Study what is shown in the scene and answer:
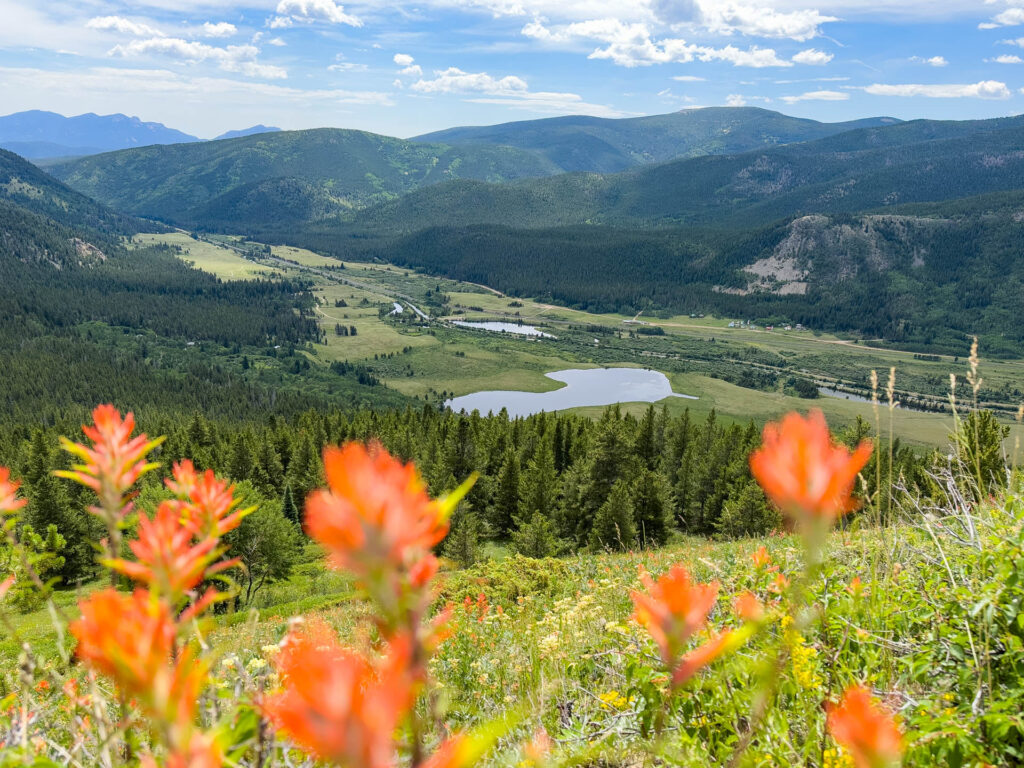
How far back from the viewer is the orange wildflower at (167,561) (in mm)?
1252

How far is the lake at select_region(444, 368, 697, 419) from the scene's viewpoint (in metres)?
113

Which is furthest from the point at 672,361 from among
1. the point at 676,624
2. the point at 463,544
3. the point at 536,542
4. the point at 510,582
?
the point at 676,624

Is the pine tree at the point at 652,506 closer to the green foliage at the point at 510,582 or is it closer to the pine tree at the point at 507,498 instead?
the pine tree at the point at 507,498

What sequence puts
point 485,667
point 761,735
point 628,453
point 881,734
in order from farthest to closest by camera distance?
point 628,453
point 485,667
point 761,735
point 881,734

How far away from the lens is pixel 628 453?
46844 millimetres

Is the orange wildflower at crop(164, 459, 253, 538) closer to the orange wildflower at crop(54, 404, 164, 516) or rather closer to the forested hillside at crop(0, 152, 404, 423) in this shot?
the orange wildflower at crop(54, 404, 164, 516)

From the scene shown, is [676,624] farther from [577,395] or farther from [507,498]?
[577,395]

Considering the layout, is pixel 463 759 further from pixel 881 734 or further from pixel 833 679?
pixel 833 679

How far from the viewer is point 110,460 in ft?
5.77

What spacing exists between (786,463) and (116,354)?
164221 millimetres

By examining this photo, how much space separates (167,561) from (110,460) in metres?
0.63

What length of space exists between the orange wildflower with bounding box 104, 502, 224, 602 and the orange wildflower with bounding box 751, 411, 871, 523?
3.82ft

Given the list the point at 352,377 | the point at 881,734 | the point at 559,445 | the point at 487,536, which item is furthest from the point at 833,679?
the point at 352,377

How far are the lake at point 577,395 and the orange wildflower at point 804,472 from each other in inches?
4087
